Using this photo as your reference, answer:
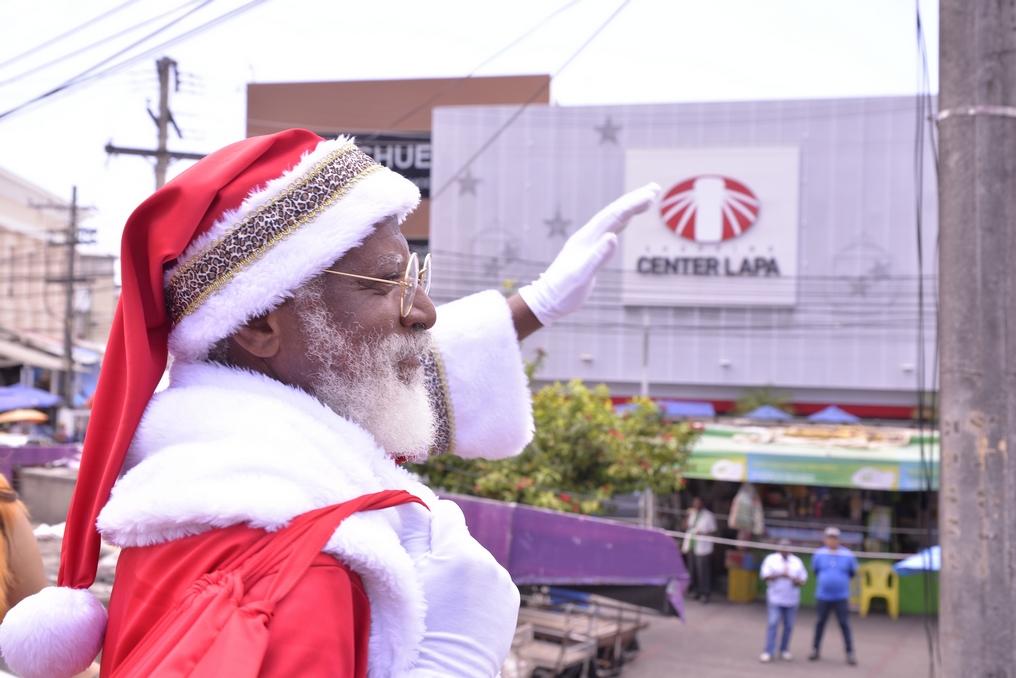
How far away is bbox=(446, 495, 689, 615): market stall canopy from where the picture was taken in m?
6.68

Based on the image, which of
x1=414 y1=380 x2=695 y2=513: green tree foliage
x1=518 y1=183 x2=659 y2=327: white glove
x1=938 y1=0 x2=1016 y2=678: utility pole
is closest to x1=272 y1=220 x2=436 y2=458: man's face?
x1=518 y1=183 x2=659 y2=327: white glove

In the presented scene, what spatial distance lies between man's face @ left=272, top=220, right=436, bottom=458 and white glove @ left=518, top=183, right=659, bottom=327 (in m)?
0.58

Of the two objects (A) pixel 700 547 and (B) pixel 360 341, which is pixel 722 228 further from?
(B) pixel 360 341

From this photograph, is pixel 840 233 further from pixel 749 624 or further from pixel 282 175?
pixel 282 175

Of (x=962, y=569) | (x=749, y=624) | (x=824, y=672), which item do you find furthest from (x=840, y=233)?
(x=962, y=569)

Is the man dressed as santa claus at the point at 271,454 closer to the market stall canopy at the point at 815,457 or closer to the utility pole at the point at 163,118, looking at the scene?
the market stall canopy at the point at 815,457

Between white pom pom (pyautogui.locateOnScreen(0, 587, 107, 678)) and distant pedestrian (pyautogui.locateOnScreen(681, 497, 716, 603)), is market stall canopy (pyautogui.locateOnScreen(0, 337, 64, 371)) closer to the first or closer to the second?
distant pedestrian (pyautogui.locateOnScreen(681, 497, 716, 603))

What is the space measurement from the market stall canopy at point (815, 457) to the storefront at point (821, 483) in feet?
0.04

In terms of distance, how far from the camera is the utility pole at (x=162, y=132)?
15453 millimetres

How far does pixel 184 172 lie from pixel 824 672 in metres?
10.6

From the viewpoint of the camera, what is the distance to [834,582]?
10789 millimetres

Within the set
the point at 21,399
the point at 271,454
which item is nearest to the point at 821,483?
the point at 271,454

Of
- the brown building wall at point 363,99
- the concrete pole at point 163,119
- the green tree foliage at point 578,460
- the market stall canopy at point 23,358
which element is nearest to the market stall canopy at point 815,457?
the green tree foliage at point 578,460

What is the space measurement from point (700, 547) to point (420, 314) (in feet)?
42.7
